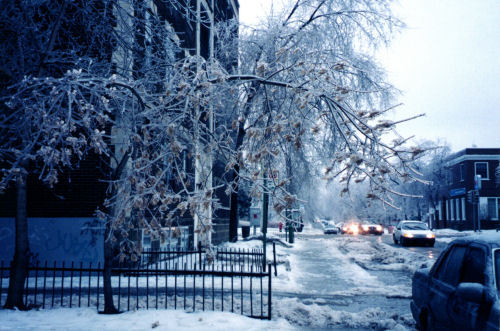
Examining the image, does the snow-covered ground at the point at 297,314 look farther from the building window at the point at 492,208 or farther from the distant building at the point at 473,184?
the building window at the point at 492,208

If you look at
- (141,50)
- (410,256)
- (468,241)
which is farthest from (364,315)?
(410,256)

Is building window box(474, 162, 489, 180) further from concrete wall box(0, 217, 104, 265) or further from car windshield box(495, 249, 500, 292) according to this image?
car windshield box(495, 249, 500, 292)

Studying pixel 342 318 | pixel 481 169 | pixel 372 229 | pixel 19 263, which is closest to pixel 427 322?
pixel 342 318

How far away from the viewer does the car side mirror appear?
13.5ft

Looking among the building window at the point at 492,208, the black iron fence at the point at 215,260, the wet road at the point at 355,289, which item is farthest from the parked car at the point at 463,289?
the building window at the point at 492,208

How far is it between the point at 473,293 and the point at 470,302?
0.86ft

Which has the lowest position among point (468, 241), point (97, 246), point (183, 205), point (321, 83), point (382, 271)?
point (382, 271)

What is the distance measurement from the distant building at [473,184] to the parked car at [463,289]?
45674 mm

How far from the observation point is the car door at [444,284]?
5.04 m

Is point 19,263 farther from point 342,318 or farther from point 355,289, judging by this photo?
point 355,289

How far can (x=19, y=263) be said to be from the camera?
8.10 metres

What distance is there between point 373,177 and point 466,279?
152cm

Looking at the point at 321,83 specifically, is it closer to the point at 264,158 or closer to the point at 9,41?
the point at 264,158

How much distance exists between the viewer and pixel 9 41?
28.6ft
